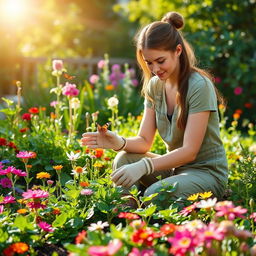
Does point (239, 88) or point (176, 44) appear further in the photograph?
point (239, 88)

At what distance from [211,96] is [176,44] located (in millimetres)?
308

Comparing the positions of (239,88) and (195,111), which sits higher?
(195,111)

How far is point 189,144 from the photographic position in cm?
259

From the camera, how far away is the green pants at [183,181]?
253 cm

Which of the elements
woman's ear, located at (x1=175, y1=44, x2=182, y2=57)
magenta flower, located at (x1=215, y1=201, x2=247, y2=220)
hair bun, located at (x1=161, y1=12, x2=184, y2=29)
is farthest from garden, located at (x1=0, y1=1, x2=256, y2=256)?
hair bun, located at (x1=161, y1=12, x2=184, y2=29)

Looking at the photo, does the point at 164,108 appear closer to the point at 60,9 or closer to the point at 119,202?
the point at 119,202

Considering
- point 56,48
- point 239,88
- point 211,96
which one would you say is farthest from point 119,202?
point 56,48

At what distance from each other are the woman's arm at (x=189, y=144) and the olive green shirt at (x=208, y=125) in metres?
0.05

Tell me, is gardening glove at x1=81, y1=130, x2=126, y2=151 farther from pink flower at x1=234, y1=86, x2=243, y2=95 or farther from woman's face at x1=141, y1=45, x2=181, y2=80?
pink flower at x1=234, y1=86, x2=243, y2=95

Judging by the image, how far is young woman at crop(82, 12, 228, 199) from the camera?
2549 millimetres

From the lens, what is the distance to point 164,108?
9.30ft

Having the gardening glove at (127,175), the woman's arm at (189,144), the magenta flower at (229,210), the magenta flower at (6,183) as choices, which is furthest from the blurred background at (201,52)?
the magenta flower at (229,210)

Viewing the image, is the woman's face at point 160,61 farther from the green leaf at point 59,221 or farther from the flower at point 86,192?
the green leaf at point 59,221

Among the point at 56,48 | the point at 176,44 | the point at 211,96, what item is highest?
the point at 176,44
